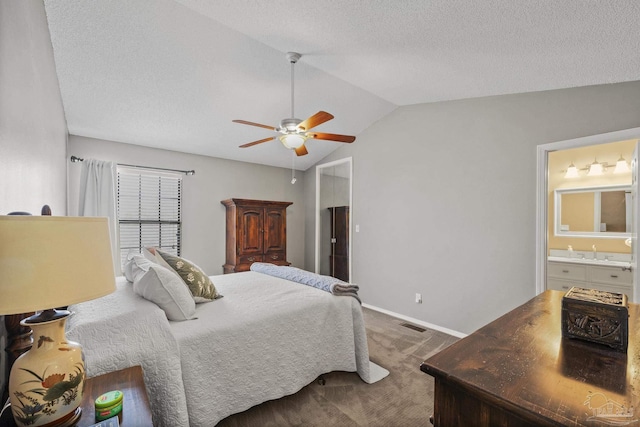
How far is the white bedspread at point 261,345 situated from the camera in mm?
1644

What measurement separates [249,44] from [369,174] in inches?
95.9

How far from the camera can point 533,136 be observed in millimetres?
2768

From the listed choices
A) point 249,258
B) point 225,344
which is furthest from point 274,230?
point 225,344

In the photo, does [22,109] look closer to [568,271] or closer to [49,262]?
[49,262]

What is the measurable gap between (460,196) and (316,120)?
1965mm

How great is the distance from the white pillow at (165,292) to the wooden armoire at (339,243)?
3195 mm

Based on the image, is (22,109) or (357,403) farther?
(357,403)

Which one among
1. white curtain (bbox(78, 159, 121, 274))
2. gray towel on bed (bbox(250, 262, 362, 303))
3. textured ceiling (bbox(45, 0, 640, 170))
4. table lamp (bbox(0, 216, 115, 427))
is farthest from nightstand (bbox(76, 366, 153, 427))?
white curtain (bbox(78, 159, 121, 274))

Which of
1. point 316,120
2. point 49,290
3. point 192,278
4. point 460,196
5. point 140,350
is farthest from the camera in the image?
point 460,196

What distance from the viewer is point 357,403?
80.0 inches

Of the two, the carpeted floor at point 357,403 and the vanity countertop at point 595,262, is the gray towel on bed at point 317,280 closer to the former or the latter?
the carpeted floor at point 357,403

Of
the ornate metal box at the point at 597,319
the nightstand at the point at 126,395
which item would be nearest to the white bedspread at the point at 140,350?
the nightstand at the point at 126,395

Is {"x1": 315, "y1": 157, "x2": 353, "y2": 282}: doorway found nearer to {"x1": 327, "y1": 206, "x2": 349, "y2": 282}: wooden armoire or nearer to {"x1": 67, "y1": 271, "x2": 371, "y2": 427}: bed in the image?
{"x1": 327, "y1": 206, "x2": 349, "y2": 282}: wooden armoire

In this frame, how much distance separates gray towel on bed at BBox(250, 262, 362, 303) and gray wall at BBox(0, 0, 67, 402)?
186 centimetres
